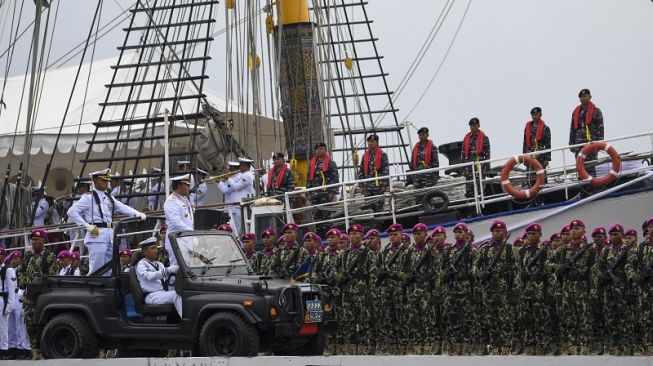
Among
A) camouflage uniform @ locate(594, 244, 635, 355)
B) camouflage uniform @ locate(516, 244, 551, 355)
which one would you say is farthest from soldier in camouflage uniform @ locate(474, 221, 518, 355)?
camouflage uniform @ locate(594, 244, 635, 355)

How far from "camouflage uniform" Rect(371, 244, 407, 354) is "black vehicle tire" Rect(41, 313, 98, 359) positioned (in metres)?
3.62

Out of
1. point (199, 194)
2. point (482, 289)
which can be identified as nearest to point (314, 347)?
point (482, 289)

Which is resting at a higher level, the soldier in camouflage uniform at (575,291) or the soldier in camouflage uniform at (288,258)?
the soldier in camouflage uniform at (288,258)

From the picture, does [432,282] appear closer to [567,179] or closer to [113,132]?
[567,179]

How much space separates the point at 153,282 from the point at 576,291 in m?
4.86

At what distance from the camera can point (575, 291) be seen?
48.7 feet

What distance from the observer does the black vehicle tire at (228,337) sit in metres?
13.6

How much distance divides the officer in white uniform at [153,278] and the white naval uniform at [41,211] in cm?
1003

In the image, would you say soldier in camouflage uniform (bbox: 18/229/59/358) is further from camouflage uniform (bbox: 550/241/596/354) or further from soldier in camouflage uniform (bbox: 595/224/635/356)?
soldier in camouflage uniform (bbox: 595/224/635/356)

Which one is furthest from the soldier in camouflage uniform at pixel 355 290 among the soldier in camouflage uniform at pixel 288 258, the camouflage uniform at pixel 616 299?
the camouflage uniform at pixel 616 299

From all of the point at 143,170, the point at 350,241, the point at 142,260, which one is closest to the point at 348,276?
the point at 350,241

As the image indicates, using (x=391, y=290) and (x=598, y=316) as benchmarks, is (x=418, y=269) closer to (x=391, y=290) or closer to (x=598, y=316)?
(x=391, y=290)

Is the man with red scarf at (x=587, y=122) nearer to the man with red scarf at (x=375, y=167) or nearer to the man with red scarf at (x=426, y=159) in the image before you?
the man with red scarf at (x=426, y=159)

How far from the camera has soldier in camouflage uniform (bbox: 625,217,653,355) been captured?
47.0ft
